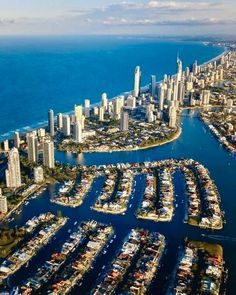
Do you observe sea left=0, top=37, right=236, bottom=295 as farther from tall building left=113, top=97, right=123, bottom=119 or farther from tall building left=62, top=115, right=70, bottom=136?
tall building left=113, top=97, right=123, bottom=119

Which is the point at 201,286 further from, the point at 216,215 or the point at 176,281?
the point at 216,215

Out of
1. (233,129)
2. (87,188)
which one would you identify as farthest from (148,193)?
(233,129)

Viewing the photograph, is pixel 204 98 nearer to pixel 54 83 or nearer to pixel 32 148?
pixel 54 83

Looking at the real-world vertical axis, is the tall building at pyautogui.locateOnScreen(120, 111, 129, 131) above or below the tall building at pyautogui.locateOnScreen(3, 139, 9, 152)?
above

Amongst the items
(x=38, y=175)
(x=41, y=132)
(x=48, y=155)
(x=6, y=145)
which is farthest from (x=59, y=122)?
(x=38, y=175)

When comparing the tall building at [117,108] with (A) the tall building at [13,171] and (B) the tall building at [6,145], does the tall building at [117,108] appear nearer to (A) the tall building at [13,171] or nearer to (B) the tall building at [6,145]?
(B) the tall building at [6,145]

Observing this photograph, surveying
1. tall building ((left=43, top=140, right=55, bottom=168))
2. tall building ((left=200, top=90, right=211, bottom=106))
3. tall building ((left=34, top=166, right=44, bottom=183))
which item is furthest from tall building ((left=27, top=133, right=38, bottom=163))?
tall building ((left=200, top=90, right=211, bottom=106))
